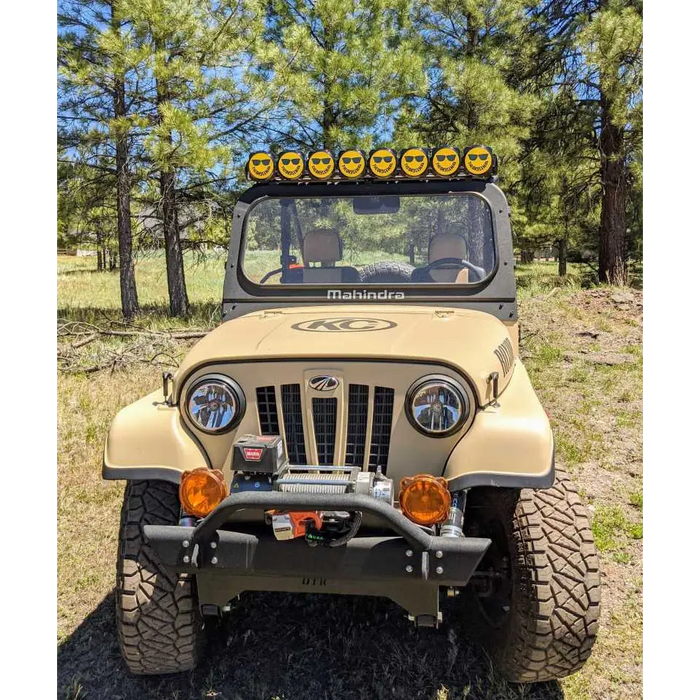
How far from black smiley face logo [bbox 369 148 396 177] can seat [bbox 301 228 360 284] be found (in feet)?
1.46

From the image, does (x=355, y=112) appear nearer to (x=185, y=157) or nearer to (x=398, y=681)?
(x=185, y=157)

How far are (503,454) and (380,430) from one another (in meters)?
0.49

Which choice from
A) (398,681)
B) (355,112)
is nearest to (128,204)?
(355,112)

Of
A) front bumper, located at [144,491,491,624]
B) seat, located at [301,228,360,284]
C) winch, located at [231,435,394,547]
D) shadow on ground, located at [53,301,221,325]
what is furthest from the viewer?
shadow on ground, located at [53,301,221,325]

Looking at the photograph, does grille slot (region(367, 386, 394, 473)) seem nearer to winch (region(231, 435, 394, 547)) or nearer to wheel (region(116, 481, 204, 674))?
winch (region(231, 435, 394, 547))

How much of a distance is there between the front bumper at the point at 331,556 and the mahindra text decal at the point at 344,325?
0.94 m

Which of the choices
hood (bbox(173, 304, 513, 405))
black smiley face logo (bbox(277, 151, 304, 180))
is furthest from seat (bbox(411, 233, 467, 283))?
black smiley face logo (bbox(277, 151, 304, 180))

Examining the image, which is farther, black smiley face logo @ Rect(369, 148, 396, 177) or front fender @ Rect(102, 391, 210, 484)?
black smiley face logo @ Rect(369, 148, 396, 177)

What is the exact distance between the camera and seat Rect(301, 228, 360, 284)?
398cm

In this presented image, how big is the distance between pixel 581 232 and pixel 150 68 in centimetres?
1229

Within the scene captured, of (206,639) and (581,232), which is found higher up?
(581,232)

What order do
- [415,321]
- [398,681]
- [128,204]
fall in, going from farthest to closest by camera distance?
[128,204] → [415,321] → [398,681]
